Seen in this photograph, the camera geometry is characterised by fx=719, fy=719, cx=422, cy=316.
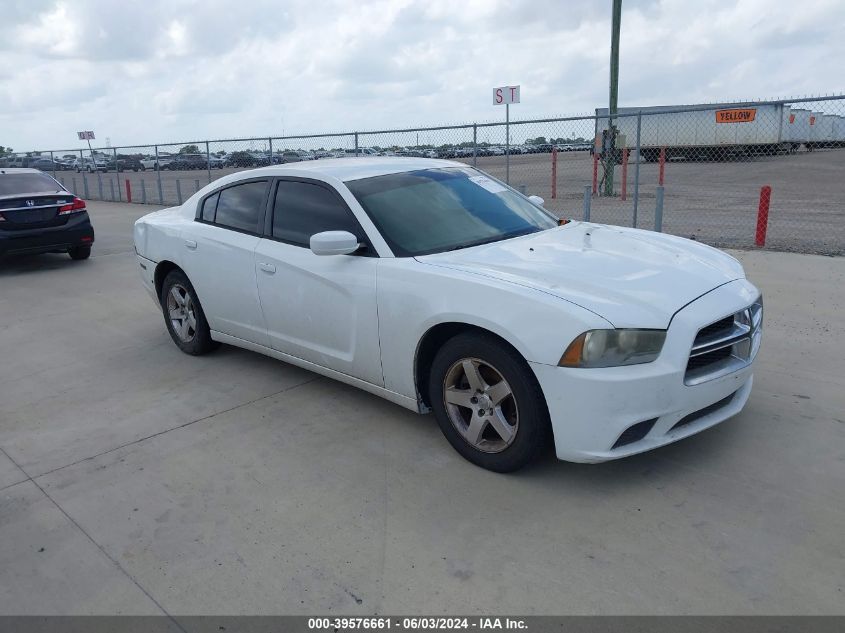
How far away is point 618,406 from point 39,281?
8620 millimetres

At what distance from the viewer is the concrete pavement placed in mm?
2770

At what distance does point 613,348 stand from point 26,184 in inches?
381

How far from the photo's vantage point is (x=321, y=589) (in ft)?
9.23

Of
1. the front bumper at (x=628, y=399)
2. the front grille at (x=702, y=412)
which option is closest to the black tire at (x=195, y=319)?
the front bumper at (x=628, y=399)

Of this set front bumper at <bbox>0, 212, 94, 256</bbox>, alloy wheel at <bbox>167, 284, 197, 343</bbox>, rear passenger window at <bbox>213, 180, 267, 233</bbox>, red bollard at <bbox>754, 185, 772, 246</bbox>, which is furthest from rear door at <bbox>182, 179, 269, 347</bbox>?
red bollard at <bbox>754, 185, 772, 246</bbox>

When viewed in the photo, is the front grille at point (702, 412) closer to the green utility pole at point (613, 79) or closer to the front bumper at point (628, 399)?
the front bumper at point (628, 399)

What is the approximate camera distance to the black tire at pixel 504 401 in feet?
11.0

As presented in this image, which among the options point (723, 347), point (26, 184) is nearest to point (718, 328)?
point (723, 347)

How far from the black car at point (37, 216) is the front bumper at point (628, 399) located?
8.84 meters

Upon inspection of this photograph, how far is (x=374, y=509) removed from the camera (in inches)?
133

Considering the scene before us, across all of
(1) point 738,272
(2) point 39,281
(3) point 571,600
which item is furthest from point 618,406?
(2) point 39,281

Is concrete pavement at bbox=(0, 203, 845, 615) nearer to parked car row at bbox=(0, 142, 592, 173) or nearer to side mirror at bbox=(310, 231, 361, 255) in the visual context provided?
side mirror at bbox=(310, 231, 361, 255)
